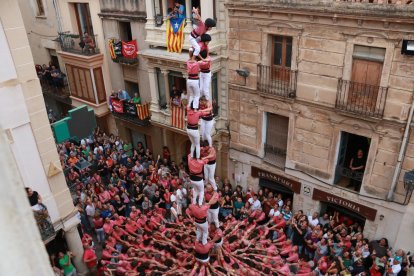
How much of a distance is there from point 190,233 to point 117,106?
1215 centimetres

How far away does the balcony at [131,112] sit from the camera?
24.1 m

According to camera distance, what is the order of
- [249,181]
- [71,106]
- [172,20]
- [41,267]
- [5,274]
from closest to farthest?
[5,274] → [41,267] → [172,20] → [249,181] → [71,106]

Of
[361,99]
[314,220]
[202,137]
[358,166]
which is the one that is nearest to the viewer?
[202,137]

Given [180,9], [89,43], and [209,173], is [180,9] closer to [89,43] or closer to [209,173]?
[89,43]

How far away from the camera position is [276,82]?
18.6 meters

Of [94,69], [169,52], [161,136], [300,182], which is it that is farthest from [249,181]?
[94,69]

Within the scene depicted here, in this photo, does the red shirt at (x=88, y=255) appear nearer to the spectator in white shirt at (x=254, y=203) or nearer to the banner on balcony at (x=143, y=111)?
the spectator in white shirt at (x=254, y=203)

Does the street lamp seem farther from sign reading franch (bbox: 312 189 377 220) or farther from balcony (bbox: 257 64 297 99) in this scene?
balcony (bbox: 257 64 297 99)

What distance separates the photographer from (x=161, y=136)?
2484 cm

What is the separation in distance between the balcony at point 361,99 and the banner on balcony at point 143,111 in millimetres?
11679

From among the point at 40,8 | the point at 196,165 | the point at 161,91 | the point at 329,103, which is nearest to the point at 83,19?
the point at 40,8

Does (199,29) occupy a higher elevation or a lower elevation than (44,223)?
higher

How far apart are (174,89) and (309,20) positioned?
324 inches

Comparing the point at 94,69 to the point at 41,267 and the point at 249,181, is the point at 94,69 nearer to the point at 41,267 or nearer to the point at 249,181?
the point at 249,181
